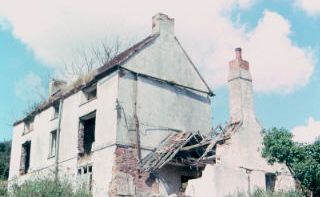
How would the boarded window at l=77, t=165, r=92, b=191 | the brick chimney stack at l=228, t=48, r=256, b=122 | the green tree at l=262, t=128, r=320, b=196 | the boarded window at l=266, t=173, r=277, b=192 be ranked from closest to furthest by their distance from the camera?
the green tree at l=262, t=128, r=320, b=196 < the brick chimney stack at l=228, t=48, r=256, b=122 < the boarded window at l=266, t=173, r=277, b=192 < the boarded window at l=77, t=165, r=92, b=191

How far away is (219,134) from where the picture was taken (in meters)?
22.2

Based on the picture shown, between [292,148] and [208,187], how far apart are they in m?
4.13

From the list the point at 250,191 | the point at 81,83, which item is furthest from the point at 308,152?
the point at 81,83

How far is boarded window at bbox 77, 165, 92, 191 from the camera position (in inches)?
913

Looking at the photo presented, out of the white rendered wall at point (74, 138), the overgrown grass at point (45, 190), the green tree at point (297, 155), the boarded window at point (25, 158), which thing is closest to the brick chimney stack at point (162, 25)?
the white rendered wall at point (74, 138)

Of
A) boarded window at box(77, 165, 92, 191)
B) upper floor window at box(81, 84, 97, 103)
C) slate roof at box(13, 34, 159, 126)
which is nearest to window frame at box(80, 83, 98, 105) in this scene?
upper floor window at box(81, 84, 97, 103)

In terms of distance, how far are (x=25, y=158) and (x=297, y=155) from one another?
68.2 feet

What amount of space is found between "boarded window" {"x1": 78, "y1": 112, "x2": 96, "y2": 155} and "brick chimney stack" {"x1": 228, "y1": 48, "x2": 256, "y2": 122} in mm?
7817

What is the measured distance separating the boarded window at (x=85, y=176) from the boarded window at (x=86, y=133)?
109 cm

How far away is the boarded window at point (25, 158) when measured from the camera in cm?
3200

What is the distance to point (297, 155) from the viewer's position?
61.2ft

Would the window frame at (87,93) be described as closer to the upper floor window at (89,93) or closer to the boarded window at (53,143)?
the upper floor window at (89,93)

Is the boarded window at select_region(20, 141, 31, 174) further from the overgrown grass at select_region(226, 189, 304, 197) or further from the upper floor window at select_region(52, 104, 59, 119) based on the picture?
the overgrown grass at select_region(226, 189, 304, 197)

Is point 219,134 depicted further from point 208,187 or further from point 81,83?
point 81,83
